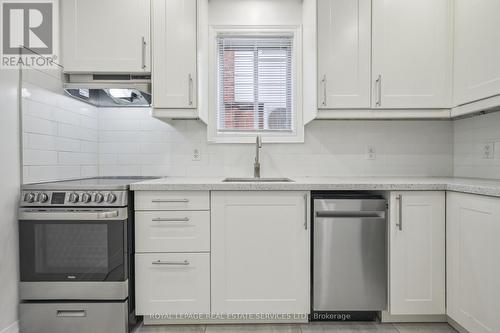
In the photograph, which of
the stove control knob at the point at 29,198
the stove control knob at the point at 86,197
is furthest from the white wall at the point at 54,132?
the stove control knob at the point at 86,197

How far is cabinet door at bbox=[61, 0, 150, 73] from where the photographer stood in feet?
7.04

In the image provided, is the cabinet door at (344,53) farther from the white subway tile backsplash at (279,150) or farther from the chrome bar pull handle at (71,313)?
the chrome bar pull handle at (71,313)

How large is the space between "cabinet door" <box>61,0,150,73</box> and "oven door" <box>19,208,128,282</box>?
1.07 m

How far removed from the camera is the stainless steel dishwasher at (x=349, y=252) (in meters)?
1.90

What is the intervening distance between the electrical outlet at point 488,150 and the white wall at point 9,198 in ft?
10.4

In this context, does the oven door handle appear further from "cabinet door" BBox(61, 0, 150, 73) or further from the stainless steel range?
"cabinet door" BBox(61, 0, 150, 73)

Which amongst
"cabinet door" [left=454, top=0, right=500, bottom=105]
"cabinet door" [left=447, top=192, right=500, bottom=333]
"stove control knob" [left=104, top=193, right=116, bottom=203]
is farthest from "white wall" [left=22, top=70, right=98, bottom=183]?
"cabinet door" [left=454, top=0, right=500, bottom=105]

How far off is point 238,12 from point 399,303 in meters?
2.52

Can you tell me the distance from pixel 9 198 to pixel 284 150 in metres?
1.94

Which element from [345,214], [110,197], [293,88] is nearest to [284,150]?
[293,88]

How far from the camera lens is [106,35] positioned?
2154 millimetres

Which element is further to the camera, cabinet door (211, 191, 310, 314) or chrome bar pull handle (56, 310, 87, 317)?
cabinet door (211, 191, 310, 314)

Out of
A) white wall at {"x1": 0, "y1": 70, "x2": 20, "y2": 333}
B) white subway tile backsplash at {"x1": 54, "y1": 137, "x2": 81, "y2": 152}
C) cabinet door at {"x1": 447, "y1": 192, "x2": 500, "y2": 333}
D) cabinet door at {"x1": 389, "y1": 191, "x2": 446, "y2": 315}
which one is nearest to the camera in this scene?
cabinet door at {"x1": 447, "y1": 192, "x2": 500, "y2": 333}

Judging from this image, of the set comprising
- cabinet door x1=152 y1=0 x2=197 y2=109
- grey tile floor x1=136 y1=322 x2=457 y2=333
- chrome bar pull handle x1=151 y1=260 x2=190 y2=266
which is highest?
cabinet door x1=152 y1=0 x2=197 y2=109
